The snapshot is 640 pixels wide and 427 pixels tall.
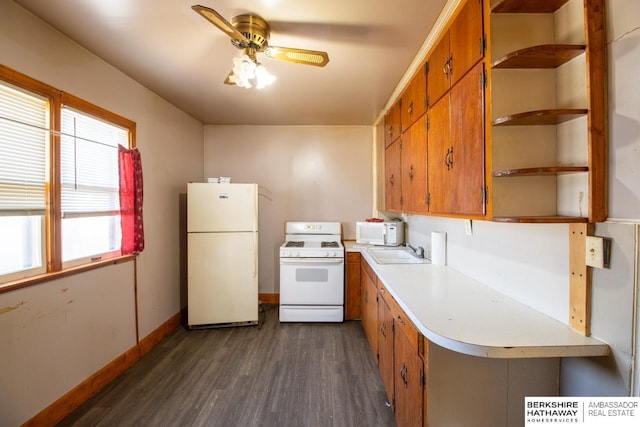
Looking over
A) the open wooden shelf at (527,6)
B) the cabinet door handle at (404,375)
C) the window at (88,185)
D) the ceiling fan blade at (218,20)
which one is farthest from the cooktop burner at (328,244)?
the open wooden shelf at (527,6)

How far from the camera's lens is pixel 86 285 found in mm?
1958

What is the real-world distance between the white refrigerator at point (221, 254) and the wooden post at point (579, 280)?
8.77 feet

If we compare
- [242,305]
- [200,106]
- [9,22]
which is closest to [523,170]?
[9,22]

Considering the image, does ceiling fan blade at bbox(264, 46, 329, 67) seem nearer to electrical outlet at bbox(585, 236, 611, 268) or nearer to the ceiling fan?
the ceiling fan

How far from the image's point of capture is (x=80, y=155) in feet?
6.51

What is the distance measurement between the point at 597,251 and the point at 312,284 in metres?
2.56

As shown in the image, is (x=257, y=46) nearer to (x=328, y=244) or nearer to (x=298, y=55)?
(x=298, y=55)

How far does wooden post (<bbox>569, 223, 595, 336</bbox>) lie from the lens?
3.34 ft

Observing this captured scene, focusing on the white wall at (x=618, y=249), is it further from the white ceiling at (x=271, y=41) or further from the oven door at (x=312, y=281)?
the oven door at (x=312, y=281)

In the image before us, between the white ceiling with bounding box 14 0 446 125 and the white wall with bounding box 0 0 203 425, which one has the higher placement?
the white ceiling with bounding box 14 0 446 125

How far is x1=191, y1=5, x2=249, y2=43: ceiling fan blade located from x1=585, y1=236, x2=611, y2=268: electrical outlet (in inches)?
72.7

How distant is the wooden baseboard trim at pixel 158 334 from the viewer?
2.56 metres

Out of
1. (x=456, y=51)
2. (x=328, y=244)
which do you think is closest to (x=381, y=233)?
(x=328, y=244)

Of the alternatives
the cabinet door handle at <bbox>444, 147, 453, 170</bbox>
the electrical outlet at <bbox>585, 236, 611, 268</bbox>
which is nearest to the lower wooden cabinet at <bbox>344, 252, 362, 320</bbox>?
the cabinet door handle at <bbox>444, 147, 453, 170</bbox>
